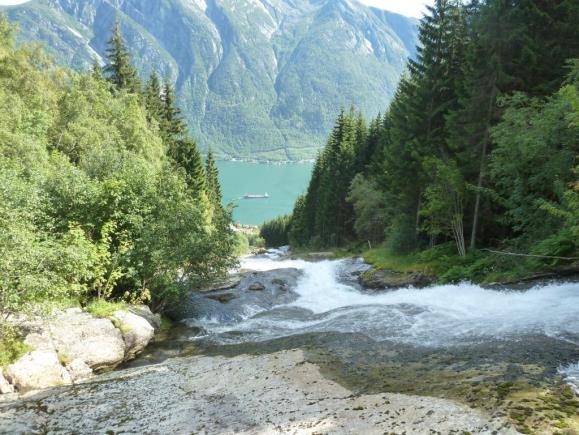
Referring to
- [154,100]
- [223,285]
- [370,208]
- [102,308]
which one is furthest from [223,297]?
[154,100]

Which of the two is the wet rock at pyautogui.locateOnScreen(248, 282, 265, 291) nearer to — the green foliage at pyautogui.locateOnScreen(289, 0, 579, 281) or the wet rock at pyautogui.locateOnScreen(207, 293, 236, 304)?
the wet rock at pyautogui.locateOnScreen(207, 293, 236, 304)

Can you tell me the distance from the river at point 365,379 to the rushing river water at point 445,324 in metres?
0.06

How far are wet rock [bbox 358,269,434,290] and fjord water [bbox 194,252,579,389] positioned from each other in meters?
2.13

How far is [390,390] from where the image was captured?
28.2ft

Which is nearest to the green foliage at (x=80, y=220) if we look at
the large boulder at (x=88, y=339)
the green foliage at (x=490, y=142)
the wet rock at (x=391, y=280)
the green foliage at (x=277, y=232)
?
the large boulder at (x=88, y=339)

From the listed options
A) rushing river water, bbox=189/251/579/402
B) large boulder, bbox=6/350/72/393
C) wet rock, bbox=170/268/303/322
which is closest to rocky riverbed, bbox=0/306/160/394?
large boulder, bbox=6/350/72/393

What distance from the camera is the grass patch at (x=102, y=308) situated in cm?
1532

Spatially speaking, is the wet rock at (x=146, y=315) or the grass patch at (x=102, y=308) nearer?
the grass patch at (x=102, y=308)

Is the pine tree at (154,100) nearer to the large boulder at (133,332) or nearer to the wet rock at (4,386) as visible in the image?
the large boulder at (133,332)

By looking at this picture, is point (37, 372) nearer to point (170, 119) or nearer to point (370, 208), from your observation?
point (370, 208)

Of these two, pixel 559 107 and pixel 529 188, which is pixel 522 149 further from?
pixel 529 188

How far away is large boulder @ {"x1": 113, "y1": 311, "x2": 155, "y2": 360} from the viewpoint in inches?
595

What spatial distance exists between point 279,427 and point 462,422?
3.11 m

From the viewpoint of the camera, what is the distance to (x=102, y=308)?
15727 mm
